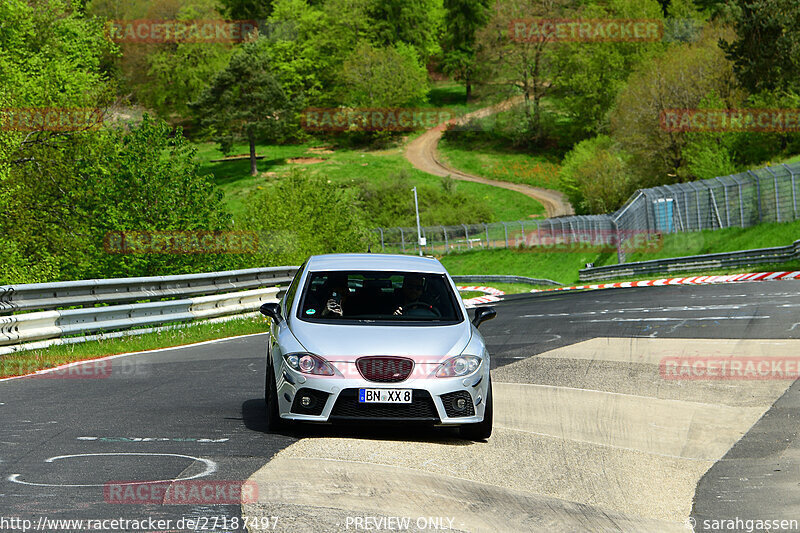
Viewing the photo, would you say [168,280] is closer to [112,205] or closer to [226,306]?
[226,306]

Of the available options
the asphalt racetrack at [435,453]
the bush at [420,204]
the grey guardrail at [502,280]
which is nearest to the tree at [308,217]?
the grey guardrail at [502,280]

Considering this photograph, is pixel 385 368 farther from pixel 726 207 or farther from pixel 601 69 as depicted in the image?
pixel 601 69

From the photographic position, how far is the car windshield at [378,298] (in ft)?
28.8

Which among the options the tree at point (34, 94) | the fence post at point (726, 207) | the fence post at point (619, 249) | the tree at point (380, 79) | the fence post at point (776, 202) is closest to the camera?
the tree at point (34, 94)

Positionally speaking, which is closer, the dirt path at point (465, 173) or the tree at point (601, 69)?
the dirt path at point (465, 173)

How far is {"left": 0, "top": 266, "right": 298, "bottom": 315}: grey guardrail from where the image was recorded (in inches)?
555

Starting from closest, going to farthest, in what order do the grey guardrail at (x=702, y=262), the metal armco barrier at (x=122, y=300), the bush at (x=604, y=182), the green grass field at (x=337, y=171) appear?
1. the metal armco barrier at (x=122, y=300)
2. the grey guardrail at (x=702, y=262)
3. the bush at (x=604, y=182)
4. the green grass field at (x=337, y=171)

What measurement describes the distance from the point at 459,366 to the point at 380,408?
794 mm

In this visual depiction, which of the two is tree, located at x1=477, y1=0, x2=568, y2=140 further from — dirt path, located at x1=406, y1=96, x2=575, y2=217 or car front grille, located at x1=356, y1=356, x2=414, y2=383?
car front grille, located at x1=356, y1=356, x2=414, y2=383

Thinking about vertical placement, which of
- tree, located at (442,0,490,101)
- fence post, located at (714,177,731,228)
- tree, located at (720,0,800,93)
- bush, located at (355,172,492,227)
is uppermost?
tree, located at (442,0,490,101)

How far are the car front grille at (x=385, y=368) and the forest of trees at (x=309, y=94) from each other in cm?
2240

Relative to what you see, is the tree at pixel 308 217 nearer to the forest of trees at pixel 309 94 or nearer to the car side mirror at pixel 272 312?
the forest of trees at pixel 309 94

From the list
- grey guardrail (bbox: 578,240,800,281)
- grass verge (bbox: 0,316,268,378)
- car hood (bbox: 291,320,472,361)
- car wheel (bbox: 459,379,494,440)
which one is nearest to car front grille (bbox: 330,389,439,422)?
car hood (bbox: 291,320,472,361)

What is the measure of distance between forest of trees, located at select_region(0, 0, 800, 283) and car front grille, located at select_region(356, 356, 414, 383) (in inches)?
882
